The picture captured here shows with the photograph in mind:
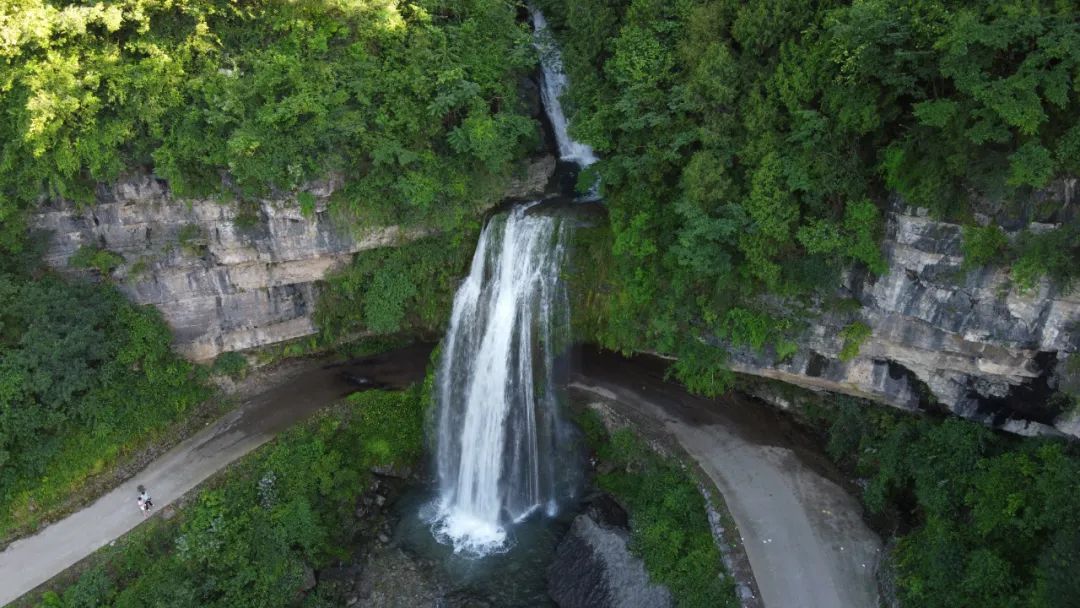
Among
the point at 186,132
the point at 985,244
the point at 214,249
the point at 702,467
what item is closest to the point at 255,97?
the point at 186,132

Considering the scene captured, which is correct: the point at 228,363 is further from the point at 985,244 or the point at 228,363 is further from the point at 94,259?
the point at 985,244

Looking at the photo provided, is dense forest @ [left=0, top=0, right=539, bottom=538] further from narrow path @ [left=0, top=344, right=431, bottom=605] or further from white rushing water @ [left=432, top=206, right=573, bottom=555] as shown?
white rushing water @ [left=432, top=206, right=573, bottom=555]

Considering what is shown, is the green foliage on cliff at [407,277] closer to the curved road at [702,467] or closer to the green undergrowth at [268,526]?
the green undergrowth at [268,526]

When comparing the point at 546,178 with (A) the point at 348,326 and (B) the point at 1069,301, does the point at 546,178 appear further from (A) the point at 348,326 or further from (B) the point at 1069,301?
(B) the point at 1069,301

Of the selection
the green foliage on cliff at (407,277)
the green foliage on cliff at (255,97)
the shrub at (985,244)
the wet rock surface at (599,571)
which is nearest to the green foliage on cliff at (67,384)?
the green foliage on cliff at (255,97)

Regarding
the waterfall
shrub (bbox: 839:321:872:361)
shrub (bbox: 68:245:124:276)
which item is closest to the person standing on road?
shrub (bbox: 68:245:124:276)

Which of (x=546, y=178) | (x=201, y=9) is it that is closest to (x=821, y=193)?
(x=546, y=178)
